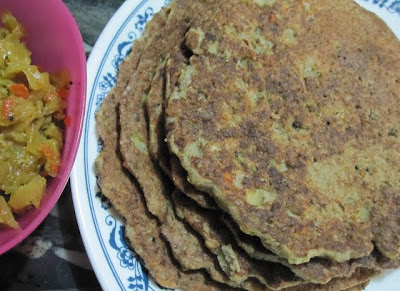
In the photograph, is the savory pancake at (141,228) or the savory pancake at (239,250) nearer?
the savory pancake at (239,250)

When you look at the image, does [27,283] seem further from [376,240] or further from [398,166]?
[398,166]

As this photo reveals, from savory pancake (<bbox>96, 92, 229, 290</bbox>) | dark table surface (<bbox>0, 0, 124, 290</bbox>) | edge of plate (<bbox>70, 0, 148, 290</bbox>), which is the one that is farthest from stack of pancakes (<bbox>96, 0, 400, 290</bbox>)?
dark table surface (<bbox>0, 0, 124, 290</bbox>)

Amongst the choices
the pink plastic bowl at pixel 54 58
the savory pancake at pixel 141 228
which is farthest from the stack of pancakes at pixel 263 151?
the pink plastic bowl at pixel 54 58

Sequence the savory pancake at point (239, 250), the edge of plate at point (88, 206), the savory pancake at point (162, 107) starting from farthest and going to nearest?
1. the edge of plate at point (88, 206)
2. the savory pancake at point (162, 107)
3. the savory pancake at point (239, 250)

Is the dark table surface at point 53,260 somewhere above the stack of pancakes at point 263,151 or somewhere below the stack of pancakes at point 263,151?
below

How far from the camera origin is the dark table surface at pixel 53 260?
2.94 meters

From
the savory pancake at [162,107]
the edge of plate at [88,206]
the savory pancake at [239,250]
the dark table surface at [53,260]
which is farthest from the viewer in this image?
Answer: the dark table surface at [53,260]

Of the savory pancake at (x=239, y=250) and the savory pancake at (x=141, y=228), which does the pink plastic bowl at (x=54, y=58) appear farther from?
the savory pancake at (x=239, y=250)

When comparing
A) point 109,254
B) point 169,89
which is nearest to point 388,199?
point 169,89

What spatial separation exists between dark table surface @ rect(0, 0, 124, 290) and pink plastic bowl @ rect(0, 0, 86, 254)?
67 cm

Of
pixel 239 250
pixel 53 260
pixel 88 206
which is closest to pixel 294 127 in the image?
pixel 239 250

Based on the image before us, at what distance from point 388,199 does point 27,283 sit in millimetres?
2190

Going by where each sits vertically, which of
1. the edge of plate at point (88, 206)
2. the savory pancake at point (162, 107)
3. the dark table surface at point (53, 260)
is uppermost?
the savory pancake at point (162, 107)

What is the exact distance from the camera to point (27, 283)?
294cm
